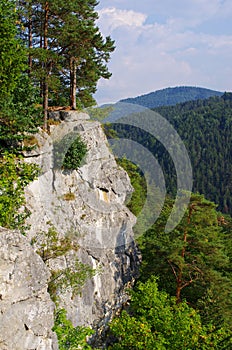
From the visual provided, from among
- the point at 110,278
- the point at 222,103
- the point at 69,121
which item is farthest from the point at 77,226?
the point at 222,103

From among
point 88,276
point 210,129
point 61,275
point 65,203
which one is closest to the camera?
point 61,275

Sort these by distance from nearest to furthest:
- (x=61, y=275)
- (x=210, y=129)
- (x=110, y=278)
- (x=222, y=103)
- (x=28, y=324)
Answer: (x=28, y=324), (x=61, y=275), (x=110, y=278), (x=210, y=129), (x=222, y=103)

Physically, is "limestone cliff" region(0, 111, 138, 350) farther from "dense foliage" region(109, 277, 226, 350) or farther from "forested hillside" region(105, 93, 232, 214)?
"forested hillside" region(105, 93, 232, 214)

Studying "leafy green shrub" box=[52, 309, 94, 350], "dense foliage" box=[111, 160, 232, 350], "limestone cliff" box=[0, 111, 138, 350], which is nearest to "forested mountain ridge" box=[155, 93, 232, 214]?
"dense foliage" box=[111, 160, 232, 350]

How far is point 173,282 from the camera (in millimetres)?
18375

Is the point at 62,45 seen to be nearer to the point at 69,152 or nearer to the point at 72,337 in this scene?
the point at 69,152

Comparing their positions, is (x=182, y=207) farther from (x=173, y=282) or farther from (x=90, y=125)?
(x=90, y=125)

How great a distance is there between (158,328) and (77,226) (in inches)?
227

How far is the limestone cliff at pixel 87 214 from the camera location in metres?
13.8

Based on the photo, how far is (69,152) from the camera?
1576 centimetres

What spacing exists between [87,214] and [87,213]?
6 cm

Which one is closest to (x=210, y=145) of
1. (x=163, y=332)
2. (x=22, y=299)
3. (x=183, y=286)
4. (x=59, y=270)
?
(x=183, y=286)

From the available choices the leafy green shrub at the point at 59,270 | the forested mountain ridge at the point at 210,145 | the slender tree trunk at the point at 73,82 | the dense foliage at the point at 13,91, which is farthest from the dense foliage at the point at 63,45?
the forested mountain ridge at the point at 210,145

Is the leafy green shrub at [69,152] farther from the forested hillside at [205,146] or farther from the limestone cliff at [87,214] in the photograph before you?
the forested hillside at [205,146]
